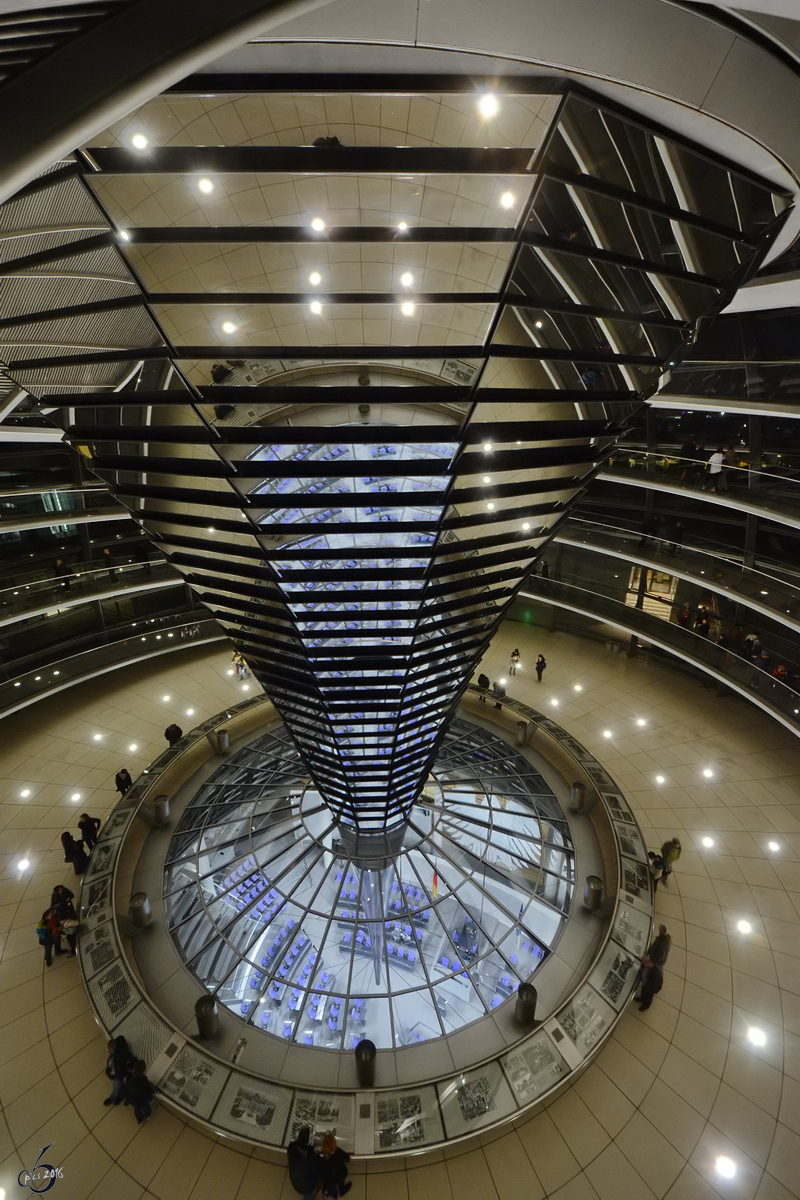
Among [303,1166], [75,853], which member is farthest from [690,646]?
[75,853]

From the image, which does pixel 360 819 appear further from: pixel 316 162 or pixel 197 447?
pixel 316 162

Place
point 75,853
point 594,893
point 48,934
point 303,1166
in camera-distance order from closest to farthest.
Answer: point 303,1166 → point 48,934 → point 594,893 → point 75,853

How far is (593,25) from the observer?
10.7 ft

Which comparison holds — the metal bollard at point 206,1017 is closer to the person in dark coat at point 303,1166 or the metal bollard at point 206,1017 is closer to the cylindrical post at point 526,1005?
the person in dark coat at point 303,1166

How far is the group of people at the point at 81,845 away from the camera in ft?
40.0

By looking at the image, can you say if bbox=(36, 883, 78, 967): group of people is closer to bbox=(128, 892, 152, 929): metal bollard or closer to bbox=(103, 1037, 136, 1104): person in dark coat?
bbox=(128, 892, 152, 929): metal bollard

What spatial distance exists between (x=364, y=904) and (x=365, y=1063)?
2.97 metres

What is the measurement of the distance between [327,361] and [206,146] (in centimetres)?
198

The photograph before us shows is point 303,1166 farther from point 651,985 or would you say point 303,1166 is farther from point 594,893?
point 594,893

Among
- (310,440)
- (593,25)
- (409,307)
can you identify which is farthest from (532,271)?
(310,440)

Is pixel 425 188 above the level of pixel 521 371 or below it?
below

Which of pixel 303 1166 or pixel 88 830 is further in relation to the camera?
pixel 88 830

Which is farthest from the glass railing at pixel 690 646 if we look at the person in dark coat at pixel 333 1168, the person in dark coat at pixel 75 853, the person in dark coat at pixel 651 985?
the person in dark coat at pixel 75 853

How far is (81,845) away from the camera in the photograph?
12.3m
